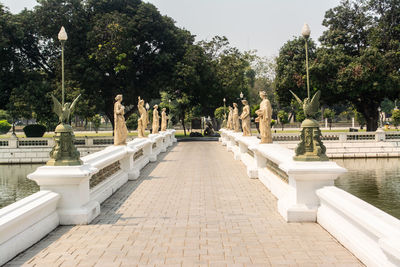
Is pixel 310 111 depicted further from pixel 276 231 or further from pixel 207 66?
pixel 207 66

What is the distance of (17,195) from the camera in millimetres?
13156

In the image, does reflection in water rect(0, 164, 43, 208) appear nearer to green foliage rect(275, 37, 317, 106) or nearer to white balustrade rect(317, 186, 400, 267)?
white balustrade rect(317, 186, 400, 267)

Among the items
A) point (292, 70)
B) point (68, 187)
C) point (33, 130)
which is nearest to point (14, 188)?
point (68, 187)

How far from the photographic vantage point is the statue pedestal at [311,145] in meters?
6.42

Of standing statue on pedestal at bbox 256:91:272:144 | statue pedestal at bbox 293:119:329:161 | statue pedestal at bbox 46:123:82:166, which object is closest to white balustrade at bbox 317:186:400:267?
statue pedestal at bbox 293:119:329:161

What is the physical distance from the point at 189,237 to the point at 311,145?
8.40 ft

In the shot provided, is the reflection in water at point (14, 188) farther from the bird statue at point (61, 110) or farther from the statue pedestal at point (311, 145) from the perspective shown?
the statue pedestal at point (311, 145)

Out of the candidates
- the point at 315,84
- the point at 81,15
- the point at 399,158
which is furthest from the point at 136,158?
the point at 81,15

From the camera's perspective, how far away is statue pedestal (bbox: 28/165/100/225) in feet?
21.1

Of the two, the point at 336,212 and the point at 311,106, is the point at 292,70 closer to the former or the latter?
the point at 311,106

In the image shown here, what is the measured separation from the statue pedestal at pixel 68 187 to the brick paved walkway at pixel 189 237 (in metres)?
0.23

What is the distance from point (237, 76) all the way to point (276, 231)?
3633 centimetres

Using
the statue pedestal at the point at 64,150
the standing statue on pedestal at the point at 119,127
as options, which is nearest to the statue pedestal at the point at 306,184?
the statue pedestal at the point at 64,150

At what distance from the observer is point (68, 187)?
6.59 metres
